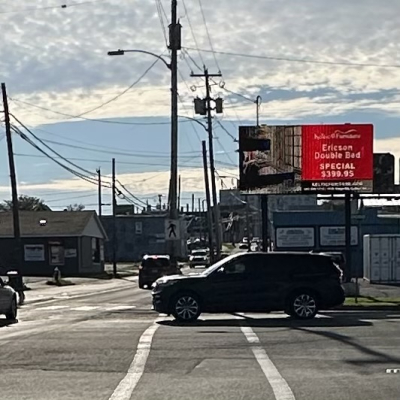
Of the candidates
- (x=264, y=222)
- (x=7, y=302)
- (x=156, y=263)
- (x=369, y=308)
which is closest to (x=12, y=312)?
(x=7, y=302)

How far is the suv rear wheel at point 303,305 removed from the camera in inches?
1001

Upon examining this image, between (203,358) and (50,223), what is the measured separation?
63764 mm

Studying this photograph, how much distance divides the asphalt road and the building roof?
50033mm

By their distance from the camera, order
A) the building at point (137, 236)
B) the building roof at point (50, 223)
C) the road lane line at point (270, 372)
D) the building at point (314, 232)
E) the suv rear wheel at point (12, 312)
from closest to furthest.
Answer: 1. the road lane line at point (270, 372)
2. the suv rear wheel at point (12, 312)
3. the building at point (314, 232)
4. the building roof at point (50, 223)
5. the building at point (137, 236)

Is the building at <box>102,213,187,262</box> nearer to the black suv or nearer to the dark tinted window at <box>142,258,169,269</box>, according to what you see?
the dark tinted window at <box>142,258,169,269</box>

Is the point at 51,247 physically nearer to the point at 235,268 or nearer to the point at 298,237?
the point at 298,237

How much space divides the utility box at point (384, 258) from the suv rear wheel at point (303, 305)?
25.4 meters

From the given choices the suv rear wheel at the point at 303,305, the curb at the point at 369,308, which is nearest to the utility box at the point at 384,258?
the curb at the point at 369,308

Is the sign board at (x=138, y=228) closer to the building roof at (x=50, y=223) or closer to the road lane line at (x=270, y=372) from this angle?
the building roof at (x=50, y=223)

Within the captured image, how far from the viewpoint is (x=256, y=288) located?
83.4 feet

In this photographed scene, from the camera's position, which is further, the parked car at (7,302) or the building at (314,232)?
the building at (314,232)

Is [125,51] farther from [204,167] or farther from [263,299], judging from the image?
[204,167]

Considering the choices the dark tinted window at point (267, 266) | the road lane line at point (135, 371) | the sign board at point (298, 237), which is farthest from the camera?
the sign board at point (298, 237)

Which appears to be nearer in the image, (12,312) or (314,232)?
(12,312)
